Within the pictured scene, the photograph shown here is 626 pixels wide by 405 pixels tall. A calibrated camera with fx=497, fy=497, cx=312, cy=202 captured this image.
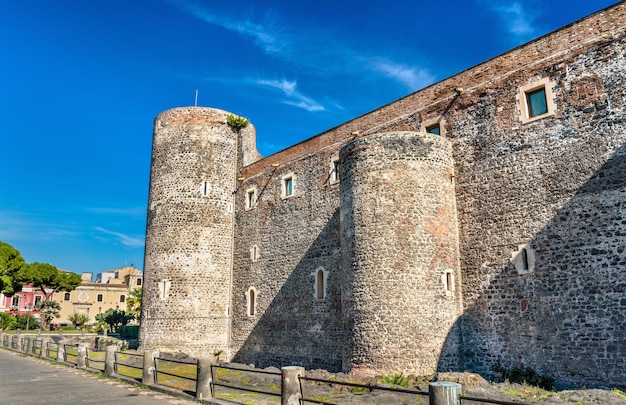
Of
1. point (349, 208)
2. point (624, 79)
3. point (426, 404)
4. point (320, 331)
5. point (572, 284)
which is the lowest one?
point (426, 404)

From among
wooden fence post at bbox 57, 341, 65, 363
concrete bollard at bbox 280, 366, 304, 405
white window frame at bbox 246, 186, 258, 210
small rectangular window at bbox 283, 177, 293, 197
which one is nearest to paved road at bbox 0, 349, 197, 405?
wooden fence post at bbox 57, 341, 65, 363

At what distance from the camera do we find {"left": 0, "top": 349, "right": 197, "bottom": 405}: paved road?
34.4 ft

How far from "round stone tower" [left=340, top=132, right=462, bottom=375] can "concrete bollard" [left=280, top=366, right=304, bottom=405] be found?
5617mm

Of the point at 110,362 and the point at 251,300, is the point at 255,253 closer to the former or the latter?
the point at 251,300

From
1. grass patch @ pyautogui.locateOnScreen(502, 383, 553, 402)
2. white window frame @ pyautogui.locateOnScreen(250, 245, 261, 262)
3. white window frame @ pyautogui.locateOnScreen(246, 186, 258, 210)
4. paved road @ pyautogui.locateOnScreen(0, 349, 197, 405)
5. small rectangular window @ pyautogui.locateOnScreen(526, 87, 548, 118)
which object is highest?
small rectangular window @ pyautogui.locateOnScreen(526, 87, 548, 118)

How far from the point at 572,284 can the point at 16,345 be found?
85.8 feet

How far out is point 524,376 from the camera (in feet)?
42.4

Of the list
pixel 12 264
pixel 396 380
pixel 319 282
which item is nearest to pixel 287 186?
pixel 319 282

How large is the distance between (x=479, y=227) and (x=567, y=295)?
321cm

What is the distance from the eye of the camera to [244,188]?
24312 mm

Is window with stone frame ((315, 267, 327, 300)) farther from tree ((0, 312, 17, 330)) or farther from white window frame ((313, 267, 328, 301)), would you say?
tree ((0, 312, 17, 330))

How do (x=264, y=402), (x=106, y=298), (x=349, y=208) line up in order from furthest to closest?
(x=106, y=298) → (x=349, y=208) → (x=264, y=402)

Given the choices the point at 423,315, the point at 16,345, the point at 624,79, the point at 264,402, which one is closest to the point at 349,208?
the point at 423,315

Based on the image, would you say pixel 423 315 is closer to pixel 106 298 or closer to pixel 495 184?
pixel 495 184
